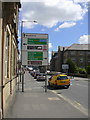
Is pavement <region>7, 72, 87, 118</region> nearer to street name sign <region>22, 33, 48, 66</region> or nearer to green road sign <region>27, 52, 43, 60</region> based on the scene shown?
street name sign <region>22, 33, 48, 66</region>

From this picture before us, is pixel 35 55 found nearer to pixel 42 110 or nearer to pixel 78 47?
pixel 42 110

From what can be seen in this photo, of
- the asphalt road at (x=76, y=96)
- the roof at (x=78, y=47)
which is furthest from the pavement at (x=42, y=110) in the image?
the roof at (x=78, y=47)

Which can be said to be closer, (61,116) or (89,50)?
(61,116)

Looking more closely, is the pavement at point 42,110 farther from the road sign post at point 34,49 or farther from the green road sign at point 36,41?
the green road sign at point 36,41

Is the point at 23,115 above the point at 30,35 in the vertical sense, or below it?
below

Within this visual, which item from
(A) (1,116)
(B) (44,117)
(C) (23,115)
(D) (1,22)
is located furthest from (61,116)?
(D) (1,22)

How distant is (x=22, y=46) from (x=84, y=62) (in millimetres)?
82372

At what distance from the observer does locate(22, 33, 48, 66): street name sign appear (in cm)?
1992

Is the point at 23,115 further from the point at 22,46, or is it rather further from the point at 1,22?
the point at 22,46

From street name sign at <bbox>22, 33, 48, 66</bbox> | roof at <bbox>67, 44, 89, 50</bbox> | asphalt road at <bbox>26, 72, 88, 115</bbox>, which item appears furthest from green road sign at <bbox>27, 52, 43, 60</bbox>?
roof at <bbox>67, 44, 89, 50</bbox>

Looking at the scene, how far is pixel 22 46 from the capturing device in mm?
20000

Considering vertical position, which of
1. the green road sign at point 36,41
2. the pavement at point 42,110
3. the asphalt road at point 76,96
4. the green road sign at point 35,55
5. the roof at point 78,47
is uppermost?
the roof at point 78,47

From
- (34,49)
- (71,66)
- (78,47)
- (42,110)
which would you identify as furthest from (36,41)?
(78,47)

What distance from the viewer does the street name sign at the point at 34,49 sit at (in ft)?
65.4
